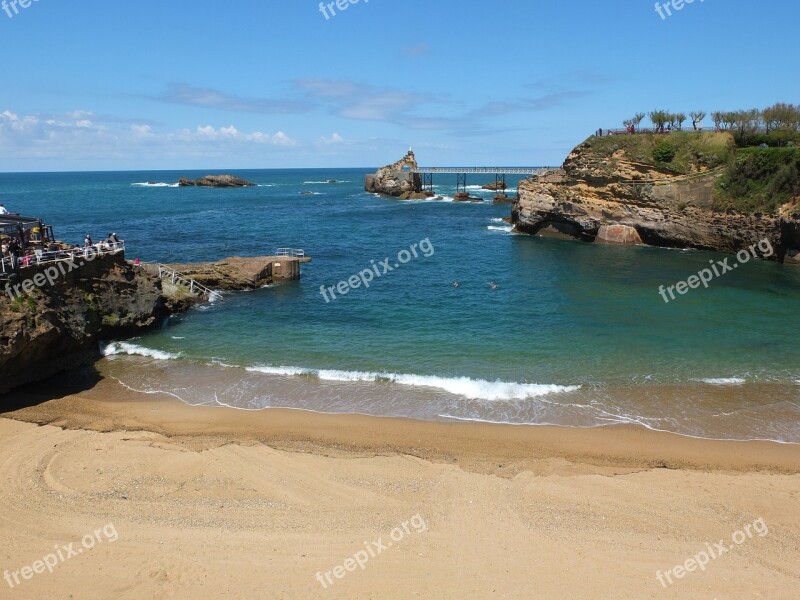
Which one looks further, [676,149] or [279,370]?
[676,149]

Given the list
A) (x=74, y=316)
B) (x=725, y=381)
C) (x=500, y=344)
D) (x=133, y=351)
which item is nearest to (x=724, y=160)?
(x=725, y=381)

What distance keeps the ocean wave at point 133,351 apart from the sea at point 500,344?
0.10 metres

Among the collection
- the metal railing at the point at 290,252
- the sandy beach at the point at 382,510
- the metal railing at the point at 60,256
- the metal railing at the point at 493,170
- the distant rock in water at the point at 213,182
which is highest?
the distant rock in water at the point at 213,182

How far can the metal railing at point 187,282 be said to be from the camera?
31517 mm

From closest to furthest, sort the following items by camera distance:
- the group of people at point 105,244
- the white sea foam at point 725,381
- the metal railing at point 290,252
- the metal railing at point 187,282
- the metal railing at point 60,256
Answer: the metal railing at point 60,256 → the white sea foam at point 725,381 → the group of people at point 105,244 → the metal railing at point 187,282 → the metal railing at point 290,252

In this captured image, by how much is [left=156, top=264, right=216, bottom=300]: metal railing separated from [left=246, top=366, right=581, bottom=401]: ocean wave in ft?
40.7

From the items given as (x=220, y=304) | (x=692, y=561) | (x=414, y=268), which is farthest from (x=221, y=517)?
(x=414, y=268)

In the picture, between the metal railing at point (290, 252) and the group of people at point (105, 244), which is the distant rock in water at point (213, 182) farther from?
the group of people at point (105, 244)

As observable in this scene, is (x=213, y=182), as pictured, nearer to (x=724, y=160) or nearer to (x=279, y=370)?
(x=724, y=160)

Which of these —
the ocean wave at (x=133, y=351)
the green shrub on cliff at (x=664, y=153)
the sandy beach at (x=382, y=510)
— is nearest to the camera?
the sandy beach at (x=382, y=510)

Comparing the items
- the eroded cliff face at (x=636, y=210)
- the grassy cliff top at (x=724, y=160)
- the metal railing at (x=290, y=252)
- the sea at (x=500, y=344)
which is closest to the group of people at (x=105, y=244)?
the sea at (x=500, y=344)

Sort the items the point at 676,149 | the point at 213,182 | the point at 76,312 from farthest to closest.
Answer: the point at 213,182 < the point at 676,149 < the point at 76,312

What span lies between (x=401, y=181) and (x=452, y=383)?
303 feet

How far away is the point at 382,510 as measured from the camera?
12.4 m
